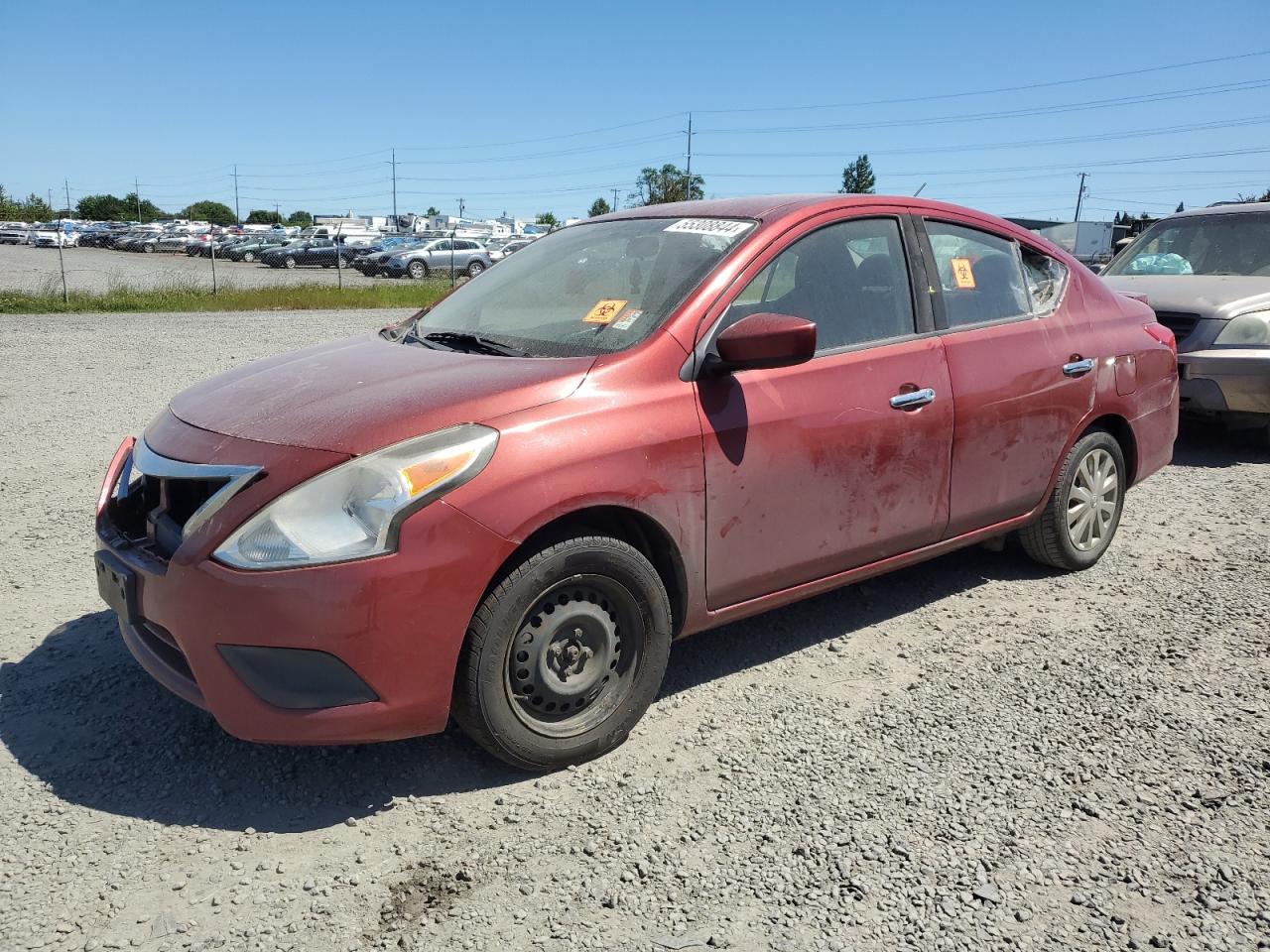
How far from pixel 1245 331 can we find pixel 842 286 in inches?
205

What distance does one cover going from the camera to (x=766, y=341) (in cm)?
314

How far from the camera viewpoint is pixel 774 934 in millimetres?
2375

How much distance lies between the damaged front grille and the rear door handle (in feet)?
11.1

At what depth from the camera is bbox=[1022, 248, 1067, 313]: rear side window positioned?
4.55 m

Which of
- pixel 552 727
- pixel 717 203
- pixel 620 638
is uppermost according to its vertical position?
pixel 717 203

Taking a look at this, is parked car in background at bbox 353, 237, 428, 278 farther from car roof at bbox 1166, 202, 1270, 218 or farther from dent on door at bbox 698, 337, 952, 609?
dent on door at bbox 698, 337, 952, 609

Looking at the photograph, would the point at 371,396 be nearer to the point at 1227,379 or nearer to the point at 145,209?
the point at 1227,379

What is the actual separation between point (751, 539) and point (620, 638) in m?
0.57

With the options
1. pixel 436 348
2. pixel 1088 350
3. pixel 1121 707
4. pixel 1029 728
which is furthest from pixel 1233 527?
pixel 436 348

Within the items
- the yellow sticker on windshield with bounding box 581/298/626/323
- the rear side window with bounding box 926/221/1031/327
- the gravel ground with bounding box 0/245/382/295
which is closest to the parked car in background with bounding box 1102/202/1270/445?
the rear side window with bounding box 926/221/1031/327

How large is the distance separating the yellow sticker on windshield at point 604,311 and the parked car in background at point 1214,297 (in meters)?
4.83

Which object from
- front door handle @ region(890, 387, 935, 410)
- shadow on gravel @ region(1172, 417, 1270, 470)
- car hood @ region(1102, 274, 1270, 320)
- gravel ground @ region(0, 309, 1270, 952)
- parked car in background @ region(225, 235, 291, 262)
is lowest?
gravel ground @ region(0, 309, 1270, 952)

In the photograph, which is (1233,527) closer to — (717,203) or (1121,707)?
(1121,707)

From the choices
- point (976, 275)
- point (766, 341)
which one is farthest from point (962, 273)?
point (766, 341)
